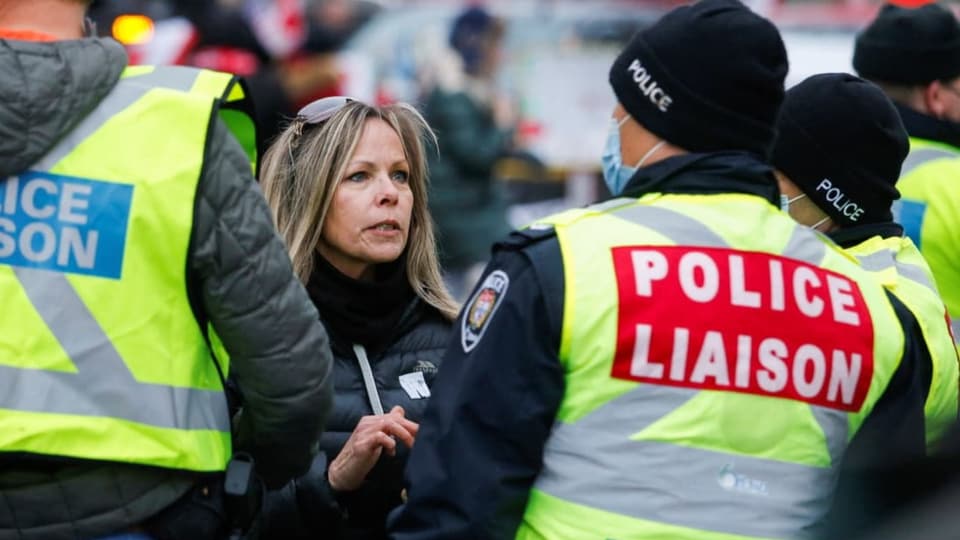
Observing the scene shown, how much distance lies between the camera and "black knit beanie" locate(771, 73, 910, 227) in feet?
13.8

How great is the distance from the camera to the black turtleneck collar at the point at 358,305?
442 centimetres

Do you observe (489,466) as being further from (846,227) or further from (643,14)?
(643,14)

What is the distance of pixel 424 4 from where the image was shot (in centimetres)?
1650

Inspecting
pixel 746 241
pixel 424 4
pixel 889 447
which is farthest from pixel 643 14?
pixel 889 447

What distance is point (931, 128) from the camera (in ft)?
18.2

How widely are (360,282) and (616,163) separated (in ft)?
3.49

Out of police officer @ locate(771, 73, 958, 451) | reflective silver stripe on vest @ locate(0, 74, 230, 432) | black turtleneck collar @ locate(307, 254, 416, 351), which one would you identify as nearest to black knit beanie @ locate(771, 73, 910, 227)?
police officer @ locate(771, 73, 958, 451)

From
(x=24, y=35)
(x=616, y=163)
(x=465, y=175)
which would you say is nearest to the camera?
(x=24, y=35)

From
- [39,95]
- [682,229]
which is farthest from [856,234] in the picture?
[39,95]

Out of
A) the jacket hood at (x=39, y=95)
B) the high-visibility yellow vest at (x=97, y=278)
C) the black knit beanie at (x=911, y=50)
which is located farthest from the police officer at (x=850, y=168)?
the jacket hood at (x=39, y=95)

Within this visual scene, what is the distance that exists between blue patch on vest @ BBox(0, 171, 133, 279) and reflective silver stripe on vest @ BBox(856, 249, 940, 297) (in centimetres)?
181

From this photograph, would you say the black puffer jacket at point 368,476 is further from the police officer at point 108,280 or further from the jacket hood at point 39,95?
the jacket hood at point 39,95

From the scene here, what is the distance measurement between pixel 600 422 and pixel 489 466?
23 cm

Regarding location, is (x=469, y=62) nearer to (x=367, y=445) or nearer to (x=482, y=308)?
(x=367, y=445)
